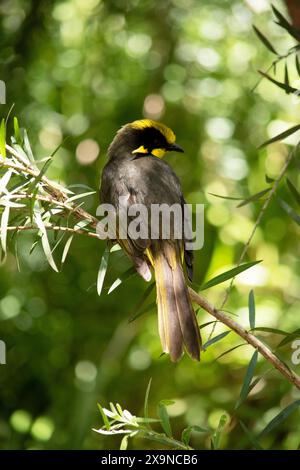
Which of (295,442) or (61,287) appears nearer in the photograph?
(295,442)

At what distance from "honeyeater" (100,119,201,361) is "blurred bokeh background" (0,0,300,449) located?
91 centimetres

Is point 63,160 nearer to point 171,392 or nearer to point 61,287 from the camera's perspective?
point 61,287

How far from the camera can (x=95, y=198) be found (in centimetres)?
522

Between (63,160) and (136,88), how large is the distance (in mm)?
764

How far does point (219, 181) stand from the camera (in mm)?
5285

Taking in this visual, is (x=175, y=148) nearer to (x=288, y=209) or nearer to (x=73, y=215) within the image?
(x=73, y=215)

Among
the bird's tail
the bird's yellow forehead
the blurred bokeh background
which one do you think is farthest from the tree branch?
the blurred bokeh background

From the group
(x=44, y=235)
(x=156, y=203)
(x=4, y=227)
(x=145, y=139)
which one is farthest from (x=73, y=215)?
(x=145, y=139)

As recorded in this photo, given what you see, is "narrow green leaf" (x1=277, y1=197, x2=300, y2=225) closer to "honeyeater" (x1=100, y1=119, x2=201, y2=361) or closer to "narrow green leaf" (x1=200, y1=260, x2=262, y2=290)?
"narrow green leaf" (x1=200, y1=260, x2=262, y2=290)

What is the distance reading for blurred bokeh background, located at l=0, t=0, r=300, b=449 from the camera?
15.3 ft

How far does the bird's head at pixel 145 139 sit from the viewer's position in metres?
4.12

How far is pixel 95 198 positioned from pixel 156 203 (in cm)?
176
